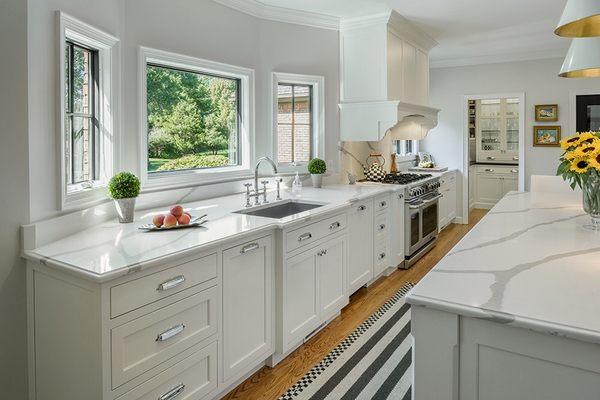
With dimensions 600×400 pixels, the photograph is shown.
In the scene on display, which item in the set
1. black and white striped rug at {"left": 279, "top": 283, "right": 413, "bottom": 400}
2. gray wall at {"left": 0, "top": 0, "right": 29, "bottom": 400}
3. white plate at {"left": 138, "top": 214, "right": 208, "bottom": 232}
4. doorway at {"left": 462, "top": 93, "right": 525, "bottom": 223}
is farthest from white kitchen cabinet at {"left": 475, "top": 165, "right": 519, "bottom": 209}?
gray wall at {"left": 0, "top": 0, "right": 29, "bottom": 400}

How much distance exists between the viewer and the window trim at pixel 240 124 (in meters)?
2.76

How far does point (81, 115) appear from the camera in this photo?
7.53 feet

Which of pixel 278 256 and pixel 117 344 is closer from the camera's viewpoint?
pixel 117 344

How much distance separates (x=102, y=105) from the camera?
2443 mm

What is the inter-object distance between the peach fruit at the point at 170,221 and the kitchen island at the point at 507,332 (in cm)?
141

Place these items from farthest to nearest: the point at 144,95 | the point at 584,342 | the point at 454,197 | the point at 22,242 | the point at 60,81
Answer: the point at 454,197
the point at 144,95
the point at 60,81
the point at 22,242
the point at 584,342

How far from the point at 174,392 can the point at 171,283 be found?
0.50 meters

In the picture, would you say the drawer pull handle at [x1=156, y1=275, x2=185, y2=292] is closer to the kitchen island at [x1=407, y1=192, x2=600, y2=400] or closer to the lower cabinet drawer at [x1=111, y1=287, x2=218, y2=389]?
the lower cabinet drawer at [x1=111, y1=287, x2=218, y2=389]

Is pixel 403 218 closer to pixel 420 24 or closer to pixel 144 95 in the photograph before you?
pixel 420 24

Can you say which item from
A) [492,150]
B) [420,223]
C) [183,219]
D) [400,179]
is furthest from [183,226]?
[492,150]

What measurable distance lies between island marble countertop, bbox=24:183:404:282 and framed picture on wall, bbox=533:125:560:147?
477 cm

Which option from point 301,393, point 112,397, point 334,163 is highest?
point 334,163

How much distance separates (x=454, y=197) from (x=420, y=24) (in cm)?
319

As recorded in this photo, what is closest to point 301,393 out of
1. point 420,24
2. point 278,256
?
point 278,256
